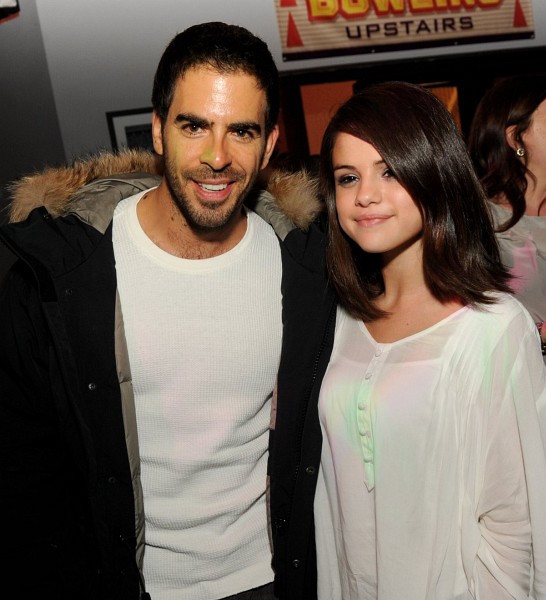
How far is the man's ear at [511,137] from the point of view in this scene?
2664 millimetres

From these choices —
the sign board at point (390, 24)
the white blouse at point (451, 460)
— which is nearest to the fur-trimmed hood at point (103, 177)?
the white blouse at point (451, 460)

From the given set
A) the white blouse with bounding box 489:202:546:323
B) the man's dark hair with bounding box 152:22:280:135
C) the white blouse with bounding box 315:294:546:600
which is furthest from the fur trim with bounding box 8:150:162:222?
the white blouse with bounding box 489:202:546:323

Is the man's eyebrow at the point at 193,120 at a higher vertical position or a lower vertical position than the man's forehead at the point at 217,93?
lower

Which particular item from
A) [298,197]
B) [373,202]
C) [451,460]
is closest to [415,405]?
[451,460]

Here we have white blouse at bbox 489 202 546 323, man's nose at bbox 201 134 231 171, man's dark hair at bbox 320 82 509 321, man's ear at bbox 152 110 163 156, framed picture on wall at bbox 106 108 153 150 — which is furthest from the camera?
framed picture on wall at bbox 106 108 153 150

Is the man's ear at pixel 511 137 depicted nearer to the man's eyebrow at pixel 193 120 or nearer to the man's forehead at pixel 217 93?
the man's forehead at pixel 217 93

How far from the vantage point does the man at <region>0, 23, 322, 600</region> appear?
170 cm

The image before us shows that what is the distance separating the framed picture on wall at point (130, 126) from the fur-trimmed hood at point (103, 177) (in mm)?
2546

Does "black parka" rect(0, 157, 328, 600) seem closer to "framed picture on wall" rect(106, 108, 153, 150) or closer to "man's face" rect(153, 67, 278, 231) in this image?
"man's face" rect(153, 67, 278, 231)

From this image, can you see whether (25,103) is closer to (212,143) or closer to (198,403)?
(212,143)

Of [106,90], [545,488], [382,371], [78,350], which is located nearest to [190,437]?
[78,350]

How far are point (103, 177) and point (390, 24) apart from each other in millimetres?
3410

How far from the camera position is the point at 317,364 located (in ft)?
6.02

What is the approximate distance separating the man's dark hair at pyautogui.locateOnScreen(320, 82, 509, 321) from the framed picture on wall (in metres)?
3.04
